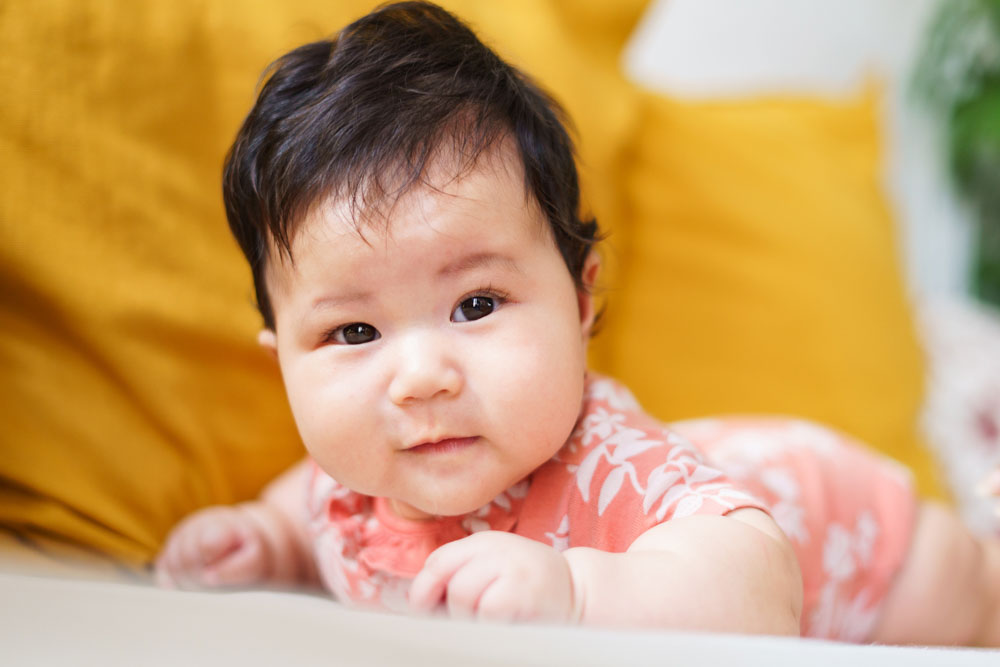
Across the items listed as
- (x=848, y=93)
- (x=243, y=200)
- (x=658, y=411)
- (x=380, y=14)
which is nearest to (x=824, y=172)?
(x=658, y=411)

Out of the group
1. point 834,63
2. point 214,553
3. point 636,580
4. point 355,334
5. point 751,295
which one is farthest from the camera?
point 834,63

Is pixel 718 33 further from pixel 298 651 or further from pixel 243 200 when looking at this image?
pixel 298 651

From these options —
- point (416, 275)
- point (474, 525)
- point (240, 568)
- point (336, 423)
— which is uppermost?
point (416, 275)

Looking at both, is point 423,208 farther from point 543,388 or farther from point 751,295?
point 751,295

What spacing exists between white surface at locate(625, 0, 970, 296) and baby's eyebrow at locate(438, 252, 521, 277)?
1.31 m

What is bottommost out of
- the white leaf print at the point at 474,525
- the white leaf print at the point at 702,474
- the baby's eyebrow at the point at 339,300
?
the white leaf print at the point at 474,525

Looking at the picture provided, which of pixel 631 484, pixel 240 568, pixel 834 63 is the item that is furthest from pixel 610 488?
pixel 834 63

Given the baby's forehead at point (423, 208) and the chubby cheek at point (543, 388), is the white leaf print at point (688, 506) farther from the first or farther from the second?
the baby's forehead at point (423, 208)

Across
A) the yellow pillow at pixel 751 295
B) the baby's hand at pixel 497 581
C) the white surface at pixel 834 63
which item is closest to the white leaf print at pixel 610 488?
the baby's hand at pixel 497 581

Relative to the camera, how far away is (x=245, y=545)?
85 centimetres

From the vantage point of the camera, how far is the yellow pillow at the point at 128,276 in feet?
2.52

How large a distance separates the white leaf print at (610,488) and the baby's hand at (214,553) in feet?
1.29

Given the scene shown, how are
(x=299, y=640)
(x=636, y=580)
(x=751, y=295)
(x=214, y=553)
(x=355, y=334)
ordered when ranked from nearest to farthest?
(x=299, y=640), (x=636, y=580), (x=355, y=334), (x=214, y=553), (x=751, y=295)

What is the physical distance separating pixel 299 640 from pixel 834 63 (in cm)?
190
